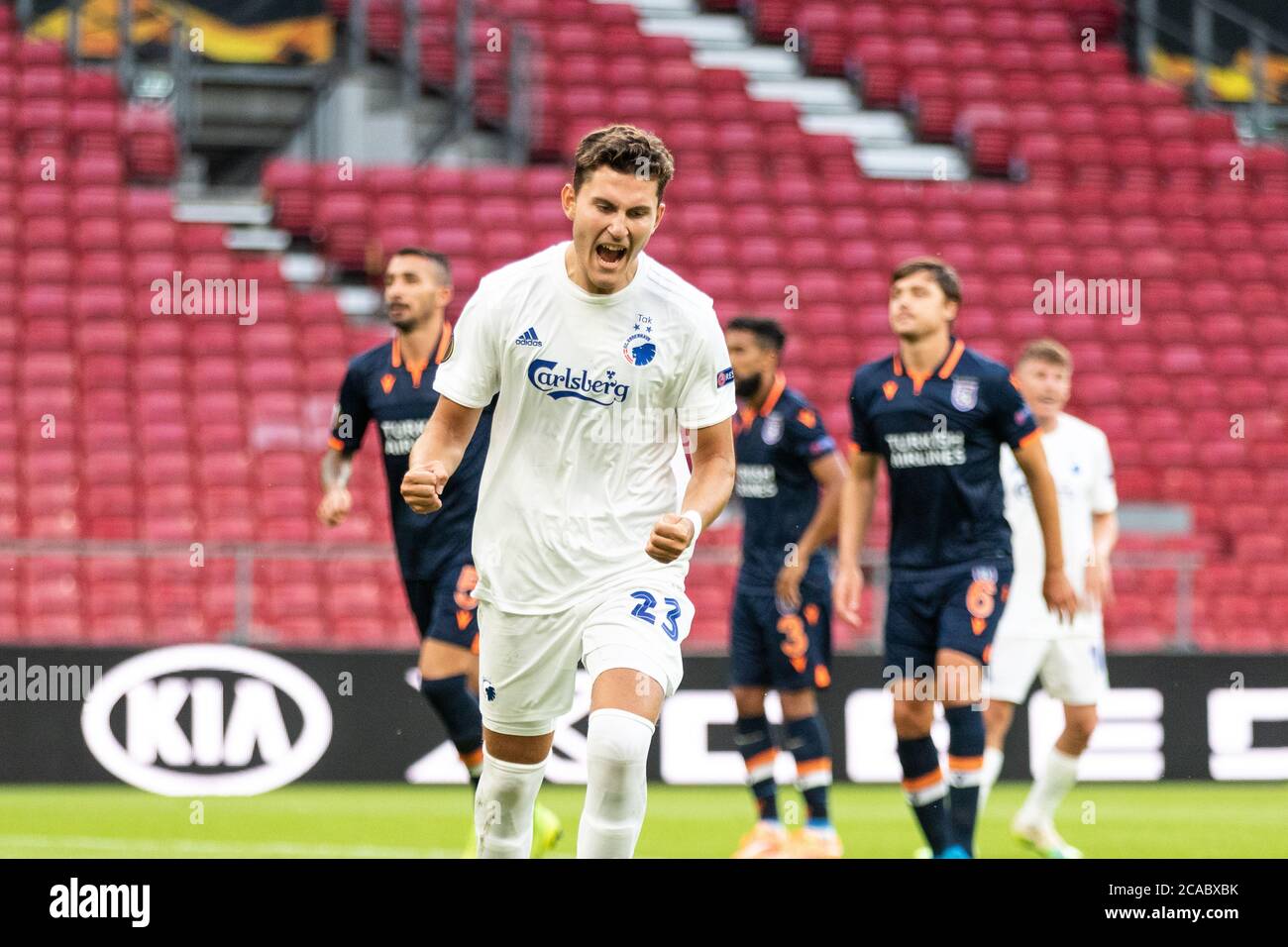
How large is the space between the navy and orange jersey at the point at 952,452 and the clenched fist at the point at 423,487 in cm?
263

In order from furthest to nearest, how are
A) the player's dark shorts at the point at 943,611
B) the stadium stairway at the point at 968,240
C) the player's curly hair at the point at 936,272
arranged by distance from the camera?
the stadium stairway at the point at 968,240
the player's curly hair at the point at 936,272
the player's dark shorts at the point at 943,611

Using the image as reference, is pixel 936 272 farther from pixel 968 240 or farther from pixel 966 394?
pixel 968 240

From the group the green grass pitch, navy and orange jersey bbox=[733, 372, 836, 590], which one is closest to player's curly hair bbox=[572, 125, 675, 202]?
navy and orange jersey bbox=[733, 372, 836, 590]

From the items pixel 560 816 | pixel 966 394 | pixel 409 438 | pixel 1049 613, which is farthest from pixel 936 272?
pixel 560 816

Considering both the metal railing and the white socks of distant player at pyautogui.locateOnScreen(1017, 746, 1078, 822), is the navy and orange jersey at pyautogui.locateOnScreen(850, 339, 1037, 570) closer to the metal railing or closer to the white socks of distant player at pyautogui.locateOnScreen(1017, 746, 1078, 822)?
the white socks of distant player at pyautogui.locateOnScreen(1017, 746, 1078, 822)

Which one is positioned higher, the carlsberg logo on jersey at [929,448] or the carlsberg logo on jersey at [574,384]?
the carlsberg logo on jersey at [574,384]

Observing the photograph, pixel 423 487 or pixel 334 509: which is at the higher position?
pixel 423 487

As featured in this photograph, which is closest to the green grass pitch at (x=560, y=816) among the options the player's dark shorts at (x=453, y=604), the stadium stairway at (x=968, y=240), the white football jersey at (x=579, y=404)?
the player's dark shorts at (x=453, y=604)

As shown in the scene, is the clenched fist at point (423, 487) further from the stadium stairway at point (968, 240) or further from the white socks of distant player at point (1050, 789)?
the stadium stairway at point (968, 240)

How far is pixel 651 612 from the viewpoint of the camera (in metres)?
5.18

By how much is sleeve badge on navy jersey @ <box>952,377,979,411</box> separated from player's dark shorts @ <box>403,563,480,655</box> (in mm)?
1931

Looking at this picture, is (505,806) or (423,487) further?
(505,806)

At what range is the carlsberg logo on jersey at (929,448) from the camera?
7.07 meters

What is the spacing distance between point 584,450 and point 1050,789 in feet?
12.7
